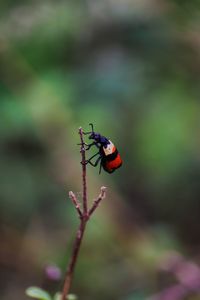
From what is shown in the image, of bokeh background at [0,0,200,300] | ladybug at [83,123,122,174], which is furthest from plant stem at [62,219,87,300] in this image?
bokeh background at [0,0,200,300]

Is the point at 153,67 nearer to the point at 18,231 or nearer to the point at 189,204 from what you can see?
the point at 189,204

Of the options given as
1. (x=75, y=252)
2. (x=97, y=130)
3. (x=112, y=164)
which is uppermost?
(x=97, y=130)

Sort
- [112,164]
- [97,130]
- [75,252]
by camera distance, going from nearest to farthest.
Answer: [75,252]
[112,164]
[97,130]

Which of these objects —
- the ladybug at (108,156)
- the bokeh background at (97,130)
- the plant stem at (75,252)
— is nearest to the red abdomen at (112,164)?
the ladybug at (108,156)

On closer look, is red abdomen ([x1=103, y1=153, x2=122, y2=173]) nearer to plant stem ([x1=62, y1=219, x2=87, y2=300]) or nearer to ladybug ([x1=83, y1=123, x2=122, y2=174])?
ladybug ([x1=83, y1=123, x2=122, y2=174])

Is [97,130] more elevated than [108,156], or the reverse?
[97,130]

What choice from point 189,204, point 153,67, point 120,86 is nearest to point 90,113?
point 120,86

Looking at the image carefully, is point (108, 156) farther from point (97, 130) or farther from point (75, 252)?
point (97, 130)

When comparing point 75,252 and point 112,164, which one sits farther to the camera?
point 112,164

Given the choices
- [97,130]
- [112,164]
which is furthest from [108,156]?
[97,130]

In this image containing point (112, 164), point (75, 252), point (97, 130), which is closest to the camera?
point (75, 252)
